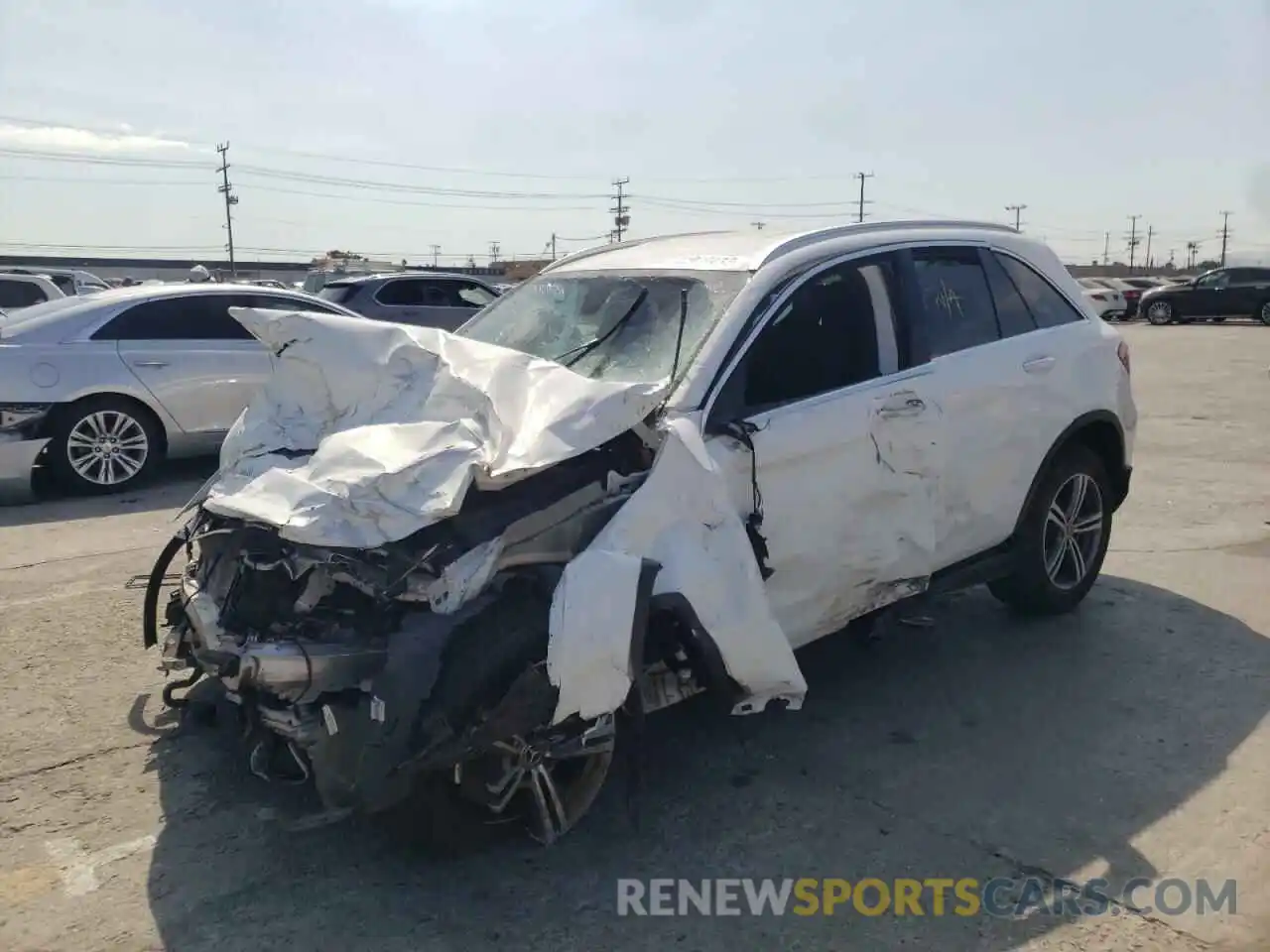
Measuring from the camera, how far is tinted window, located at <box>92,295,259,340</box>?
8953mm

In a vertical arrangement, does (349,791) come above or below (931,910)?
above

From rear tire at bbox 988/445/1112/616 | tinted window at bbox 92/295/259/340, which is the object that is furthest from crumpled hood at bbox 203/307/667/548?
tinted window at bbox 92/295/259/340

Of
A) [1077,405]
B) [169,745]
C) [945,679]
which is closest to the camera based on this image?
[169,745]

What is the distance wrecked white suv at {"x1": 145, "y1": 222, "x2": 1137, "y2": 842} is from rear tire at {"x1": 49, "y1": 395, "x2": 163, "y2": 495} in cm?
488

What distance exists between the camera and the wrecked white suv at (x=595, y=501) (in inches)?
122

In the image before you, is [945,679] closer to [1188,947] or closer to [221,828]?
[1188,947]

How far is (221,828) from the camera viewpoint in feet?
11.7

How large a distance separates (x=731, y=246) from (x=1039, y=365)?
1.60 m

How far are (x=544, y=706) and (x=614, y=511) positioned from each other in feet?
2.19

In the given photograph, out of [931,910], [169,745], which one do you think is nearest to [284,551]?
[169,745]

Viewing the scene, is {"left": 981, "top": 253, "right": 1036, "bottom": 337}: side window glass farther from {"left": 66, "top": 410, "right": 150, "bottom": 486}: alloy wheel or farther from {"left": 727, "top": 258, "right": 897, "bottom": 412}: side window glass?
{"left": 66, "top": 410, "right": 150, "bottom": 486}: alloy wheel

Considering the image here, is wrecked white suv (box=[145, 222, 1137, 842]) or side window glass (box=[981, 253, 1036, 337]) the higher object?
side window glass (box=[981, 253, 1036, 337])
